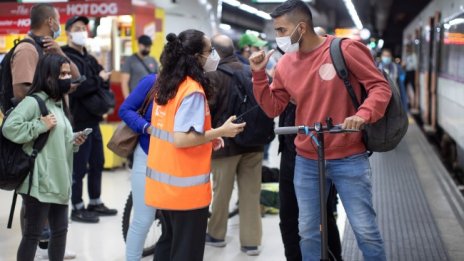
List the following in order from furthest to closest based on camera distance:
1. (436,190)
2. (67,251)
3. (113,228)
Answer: (436,190), (113,228), (67,251)

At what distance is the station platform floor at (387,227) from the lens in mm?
4516

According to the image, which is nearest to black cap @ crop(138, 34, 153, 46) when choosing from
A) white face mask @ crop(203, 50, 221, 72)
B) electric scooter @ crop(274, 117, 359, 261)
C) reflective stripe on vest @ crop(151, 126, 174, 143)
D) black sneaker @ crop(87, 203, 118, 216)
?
black sneaker @ crop(87, 203, 118, 216)

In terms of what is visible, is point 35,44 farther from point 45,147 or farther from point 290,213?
point 290,213

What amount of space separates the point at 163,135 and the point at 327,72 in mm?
856

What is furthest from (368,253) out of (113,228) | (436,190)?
(436,190)

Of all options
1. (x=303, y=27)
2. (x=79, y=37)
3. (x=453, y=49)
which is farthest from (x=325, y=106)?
(x=453, y=49)

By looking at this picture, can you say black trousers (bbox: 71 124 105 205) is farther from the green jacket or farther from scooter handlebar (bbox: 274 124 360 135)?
scooter handlebar (bbox: 274 124 360 135)

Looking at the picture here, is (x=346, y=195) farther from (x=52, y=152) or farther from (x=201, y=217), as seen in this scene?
(x=52, y=152)

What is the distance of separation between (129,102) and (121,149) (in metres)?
0.31

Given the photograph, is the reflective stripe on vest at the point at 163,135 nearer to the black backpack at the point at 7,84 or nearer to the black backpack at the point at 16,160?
the black backpack at the point at 16,160

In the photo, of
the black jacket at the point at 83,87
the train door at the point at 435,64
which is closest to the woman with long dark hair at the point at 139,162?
the black jacket at the point at 83,87

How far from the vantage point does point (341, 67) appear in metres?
2.82

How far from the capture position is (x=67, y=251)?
4488 millimetres

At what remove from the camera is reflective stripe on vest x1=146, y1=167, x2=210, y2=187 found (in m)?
2.94
